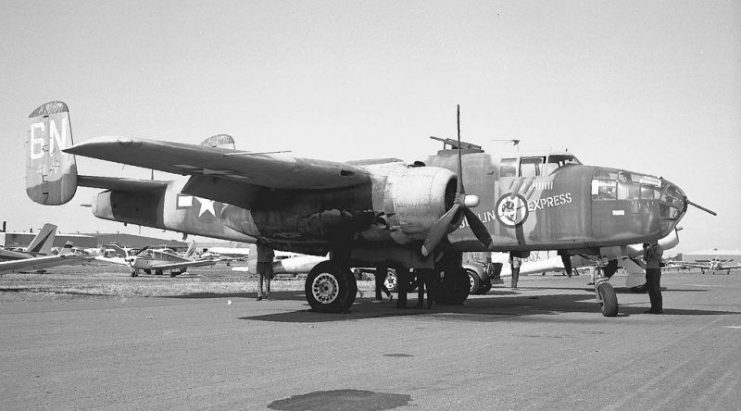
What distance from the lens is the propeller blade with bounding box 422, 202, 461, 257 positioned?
53.0 ft

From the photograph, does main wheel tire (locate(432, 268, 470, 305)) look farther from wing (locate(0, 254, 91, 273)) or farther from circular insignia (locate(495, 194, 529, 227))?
wing (locate(0, 254, 91, 273))

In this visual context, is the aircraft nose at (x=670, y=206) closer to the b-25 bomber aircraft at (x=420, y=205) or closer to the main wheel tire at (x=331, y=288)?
the b-25 bomber aircraft at (x=420, y=205)

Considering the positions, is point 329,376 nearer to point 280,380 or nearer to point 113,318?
point 280,380

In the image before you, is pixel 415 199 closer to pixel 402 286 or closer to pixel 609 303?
pixel 402 286

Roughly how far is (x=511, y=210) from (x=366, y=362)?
10.3 m

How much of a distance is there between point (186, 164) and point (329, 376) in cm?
760

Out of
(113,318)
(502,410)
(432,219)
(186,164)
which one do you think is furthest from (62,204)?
(502,410)

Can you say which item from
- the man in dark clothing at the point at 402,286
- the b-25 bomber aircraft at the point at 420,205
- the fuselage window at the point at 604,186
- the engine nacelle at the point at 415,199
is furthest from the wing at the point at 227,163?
the fuselage window at the point at 604,186

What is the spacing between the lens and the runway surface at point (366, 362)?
6.48m

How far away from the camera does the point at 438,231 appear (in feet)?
53.1

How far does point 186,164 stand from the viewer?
13969mm

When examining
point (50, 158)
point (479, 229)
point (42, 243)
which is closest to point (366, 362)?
point (479, 229)

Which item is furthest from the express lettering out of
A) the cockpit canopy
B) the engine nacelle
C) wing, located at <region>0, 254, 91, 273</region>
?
wing, located at <region>0, 254, 91, 273</region>

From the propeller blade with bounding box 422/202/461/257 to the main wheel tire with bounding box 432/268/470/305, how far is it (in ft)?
20.3
